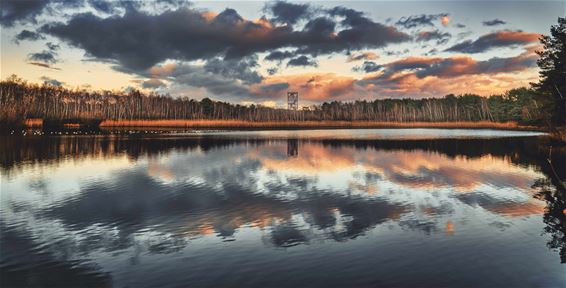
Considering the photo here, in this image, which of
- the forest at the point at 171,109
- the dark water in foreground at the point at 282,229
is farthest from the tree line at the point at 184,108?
the dark water in foreground at the point at 282,229

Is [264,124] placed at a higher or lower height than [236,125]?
higher

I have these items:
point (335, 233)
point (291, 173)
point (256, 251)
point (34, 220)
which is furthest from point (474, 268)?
point (291, 173)

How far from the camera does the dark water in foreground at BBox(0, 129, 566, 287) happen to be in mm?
8094

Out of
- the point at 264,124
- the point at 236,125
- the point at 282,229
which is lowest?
the point at 282,229

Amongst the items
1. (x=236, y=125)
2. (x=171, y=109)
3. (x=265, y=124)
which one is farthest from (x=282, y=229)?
(x=171, y=109)

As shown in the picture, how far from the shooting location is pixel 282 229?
37.5 ft

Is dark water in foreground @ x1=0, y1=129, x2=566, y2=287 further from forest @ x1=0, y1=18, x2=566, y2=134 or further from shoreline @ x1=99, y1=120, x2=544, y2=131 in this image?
shoreline @ x1=99, y1=120, x2=544, y2=131

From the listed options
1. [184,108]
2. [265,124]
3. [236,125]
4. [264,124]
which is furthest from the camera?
[184,108]

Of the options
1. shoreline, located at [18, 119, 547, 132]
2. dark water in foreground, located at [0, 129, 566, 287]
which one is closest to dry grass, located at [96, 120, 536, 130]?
shoreline, located at [18, 119, 547, 132]

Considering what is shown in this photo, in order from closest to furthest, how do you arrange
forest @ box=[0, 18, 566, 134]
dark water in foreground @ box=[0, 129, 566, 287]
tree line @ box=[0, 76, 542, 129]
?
dark water in foreground @ box=[0, 129, 566, 287] < forest @ box=[0, 18, 566, 134] < tree line @ box=[0, 76, 542, 129]

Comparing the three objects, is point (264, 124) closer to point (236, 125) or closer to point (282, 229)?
point (236, 125)

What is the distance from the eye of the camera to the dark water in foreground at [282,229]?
8.09 meters

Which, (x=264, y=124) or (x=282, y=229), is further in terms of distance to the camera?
(x=264, y=124)

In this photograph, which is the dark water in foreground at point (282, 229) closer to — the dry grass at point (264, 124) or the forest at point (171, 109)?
the forest at point (171, 109)
